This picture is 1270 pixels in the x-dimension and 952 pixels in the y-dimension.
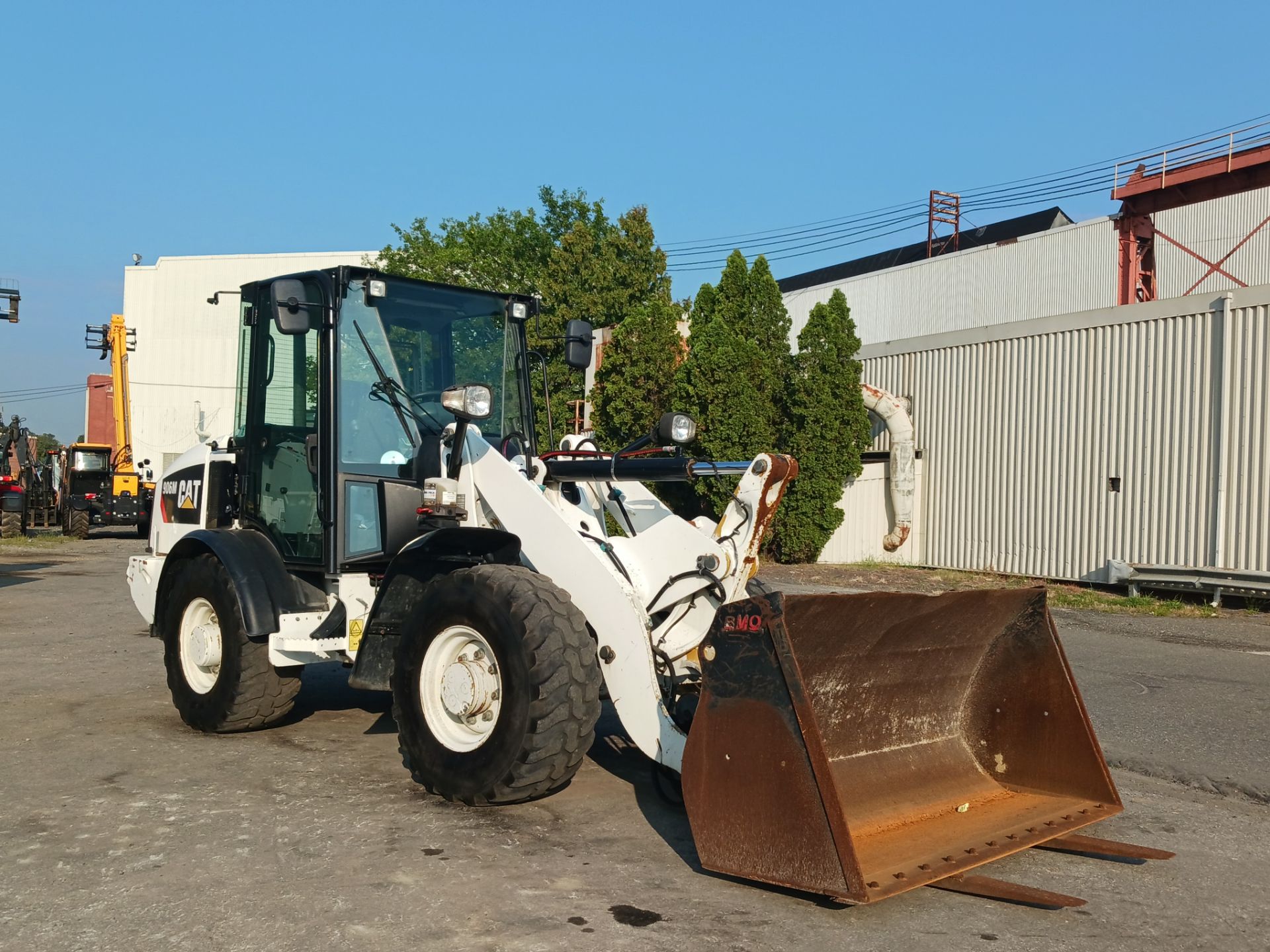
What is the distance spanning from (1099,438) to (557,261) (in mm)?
23460

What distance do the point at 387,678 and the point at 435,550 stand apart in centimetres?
71

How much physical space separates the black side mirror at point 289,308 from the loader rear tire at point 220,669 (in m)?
1.60

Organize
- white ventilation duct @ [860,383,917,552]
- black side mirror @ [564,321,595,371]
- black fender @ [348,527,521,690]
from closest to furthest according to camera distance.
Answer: black fender @ [348,527,521,690]
black side mirror @ [564,321,595,371]
white ventilation duct @ [860,383,917,552]

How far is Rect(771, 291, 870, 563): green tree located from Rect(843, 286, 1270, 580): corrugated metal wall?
105cm

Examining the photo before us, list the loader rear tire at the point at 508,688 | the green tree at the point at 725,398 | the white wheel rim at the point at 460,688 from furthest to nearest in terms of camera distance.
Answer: the green tree at the point at 725,398 < the white wheel rim at the point at 460,688 < the loader rear tire at the point at 508,688

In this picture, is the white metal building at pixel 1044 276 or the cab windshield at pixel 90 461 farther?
the cab windshield at pixel 90 461

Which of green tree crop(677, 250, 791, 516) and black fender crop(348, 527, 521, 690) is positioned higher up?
green tree crop(677, 250, 791, 516)

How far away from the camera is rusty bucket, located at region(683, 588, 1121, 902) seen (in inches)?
163

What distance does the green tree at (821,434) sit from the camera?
2147 centimetres

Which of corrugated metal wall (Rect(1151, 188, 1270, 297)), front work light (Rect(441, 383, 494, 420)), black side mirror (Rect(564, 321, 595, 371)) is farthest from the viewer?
corrugated metal wall (Rect(1151, 188, 1270, 297))

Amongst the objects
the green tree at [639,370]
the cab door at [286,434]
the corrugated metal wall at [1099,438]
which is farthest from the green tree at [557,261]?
the cab door at [286,434]

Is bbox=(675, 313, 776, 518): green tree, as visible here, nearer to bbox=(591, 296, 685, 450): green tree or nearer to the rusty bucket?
bbox=(591, 296, 685, 450): green tree

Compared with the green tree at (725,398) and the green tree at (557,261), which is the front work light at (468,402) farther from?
the green tree at (557,261)

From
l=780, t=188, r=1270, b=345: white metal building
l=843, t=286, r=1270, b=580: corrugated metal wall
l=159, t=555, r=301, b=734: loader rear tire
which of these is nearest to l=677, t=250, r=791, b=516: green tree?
l=843, t=286, r=1270, b=580: corrugated metal wall
